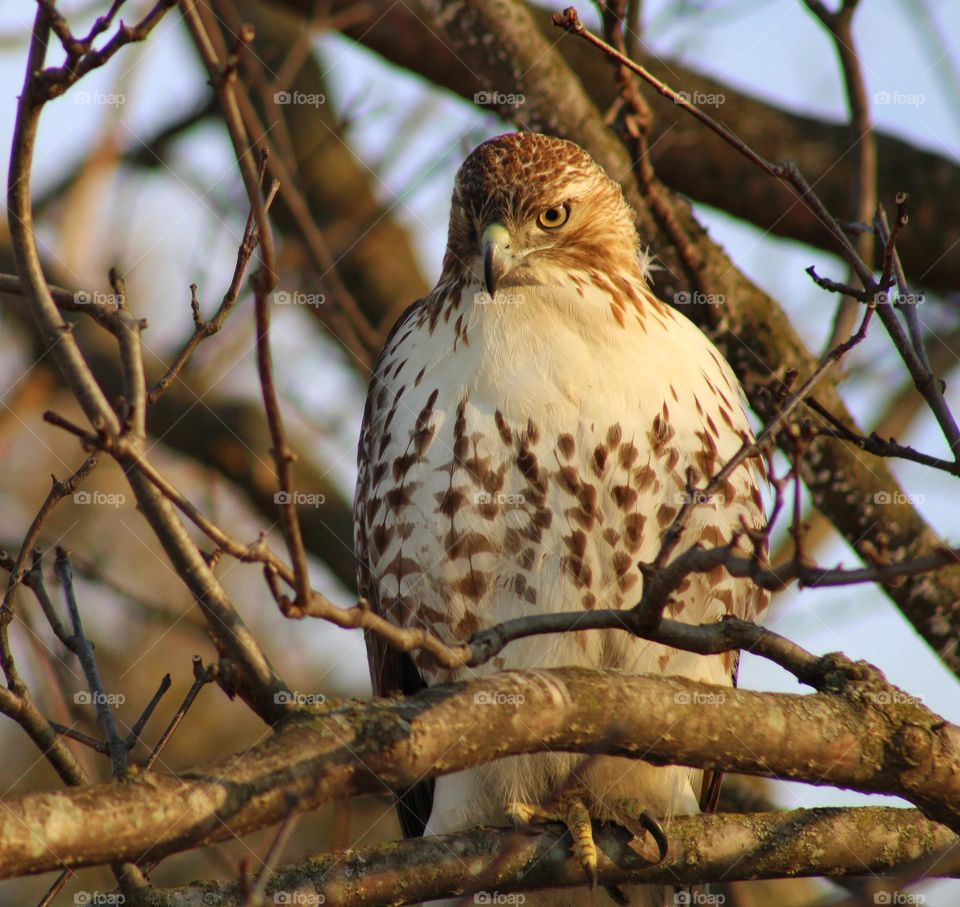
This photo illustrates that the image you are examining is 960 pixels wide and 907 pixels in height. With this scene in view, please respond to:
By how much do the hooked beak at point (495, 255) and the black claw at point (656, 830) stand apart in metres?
1.59

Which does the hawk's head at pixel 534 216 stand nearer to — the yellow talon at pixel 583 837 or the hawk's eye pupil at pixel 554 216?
the hawk's eye pupil at pixel 554 216

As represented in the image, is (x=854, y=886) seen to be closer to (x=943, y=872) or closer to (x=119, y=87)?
(x=943, y=872)

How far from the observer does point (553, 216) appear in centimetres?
443

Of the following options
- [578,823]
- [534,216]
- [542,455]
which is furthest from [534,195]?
[578,823]

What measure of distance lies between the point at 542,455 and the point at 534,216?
0.90 m

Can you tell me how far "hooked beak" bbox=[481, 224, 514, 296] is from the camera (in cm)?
410

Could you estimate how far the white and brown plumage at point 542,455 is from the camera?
12.9 feet

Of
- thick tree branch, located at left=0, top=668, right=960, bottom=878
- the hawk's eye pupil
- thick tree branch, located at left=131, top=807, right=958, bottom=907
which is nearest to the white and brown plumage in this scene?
the hawk's eye pupil

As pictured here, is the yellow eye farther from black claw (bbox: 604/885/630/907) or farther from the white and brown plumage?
black claw (bbox: 604/885/630/907)

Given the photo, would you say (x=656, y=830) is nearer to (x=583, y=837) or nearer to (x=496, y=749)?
(x=583, y=837)

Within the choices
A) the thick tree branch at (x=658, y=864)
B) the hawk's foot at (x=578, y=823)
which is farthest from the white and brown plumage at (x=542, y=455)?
the thick tree branch at (x=658, y=864)

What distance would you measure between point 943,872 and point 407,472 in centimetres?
Answer: 186

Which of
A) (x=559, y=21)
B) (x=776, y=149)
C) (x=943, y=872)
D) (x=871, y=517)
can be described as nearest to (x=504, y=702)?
(x=943, y=872)

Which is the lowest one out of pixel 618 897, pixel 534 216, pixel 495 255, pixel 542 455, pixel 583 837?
pixel 618 897
